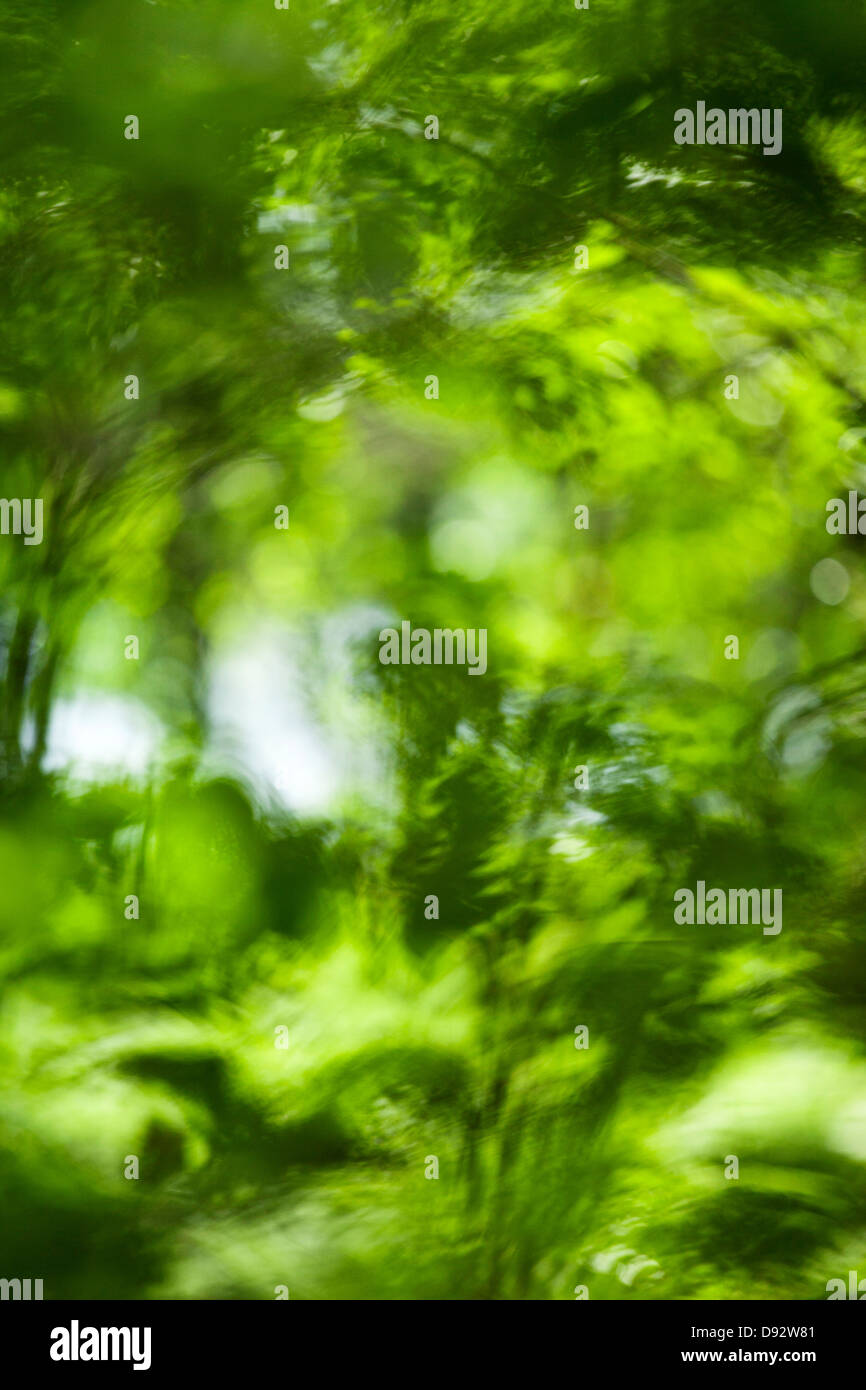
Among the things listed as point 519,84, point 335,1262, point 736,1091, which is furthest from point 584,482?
point 335,1262

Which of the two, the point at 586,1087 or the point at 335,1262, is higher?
the point at 586,1087

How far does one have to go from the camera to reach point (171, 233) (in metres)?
1.12

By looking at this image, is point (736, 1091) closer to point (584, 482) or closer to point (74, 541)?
point (584, 482)

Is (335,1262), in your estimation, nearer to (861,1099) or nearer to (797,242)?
(861,1099)

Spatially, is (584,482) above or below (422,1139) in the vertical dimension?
above

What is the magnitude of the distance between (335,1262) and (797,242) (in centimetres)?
131

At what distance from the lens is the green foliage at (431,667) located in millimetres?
1043

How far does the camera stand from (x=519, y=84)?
1.12 meters

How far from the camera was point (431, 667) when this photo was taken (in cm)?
108

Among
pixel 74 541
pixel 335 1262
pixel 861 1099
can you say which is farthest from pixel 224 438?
pixel 861 1099

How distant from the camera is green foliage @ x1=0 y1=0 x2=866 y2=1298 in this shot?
1.04 m

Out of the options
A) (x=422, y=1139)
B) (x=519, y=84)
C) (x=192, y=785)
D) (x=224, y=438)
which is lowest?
(x=422, y=1139)

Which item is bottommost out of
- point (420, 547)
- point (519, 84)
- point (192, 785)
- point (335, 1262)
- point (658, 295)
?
point (335, 1262)

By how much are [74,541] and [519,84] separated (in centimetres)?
78
